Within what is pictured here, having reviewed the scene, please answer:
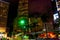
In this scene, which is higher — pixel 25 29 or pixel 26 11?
pixel 26 11

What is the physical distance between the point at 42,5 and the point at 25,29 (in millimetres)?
4282

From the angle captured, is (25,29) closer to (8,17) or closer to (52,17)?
(52,17)

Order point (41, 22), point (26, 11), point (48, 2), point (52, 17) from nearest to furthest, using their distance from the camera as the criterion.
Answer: point (41, 22), point (52, 17), point (48, 2), point (26, 11)

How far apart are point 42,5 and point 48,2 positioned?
533 mm

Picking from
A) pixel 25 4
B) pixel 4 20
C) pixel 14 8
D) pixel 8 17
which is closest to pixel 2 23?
pixel 4 20

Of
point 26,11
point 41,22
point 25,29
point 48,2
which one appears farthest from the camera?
point 26,11

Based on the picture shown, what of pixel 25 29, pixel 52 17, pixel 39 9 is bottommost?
pixel 25 29

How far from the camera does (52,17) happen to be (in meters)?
8.95

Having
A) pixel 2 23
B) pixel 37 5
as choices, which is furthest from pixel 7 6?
pixel 37 5

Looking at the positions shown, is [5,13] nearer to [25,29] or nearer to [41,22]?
[41,22]

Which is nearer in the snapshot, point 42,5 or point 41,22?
point 41,22

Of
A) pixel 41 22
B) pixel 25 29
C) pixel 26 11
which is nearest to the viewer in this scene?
pixel 25 29

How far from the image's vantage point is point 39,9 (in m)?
9.66

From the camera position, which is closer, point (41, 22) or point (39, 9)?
point (41, 22)
